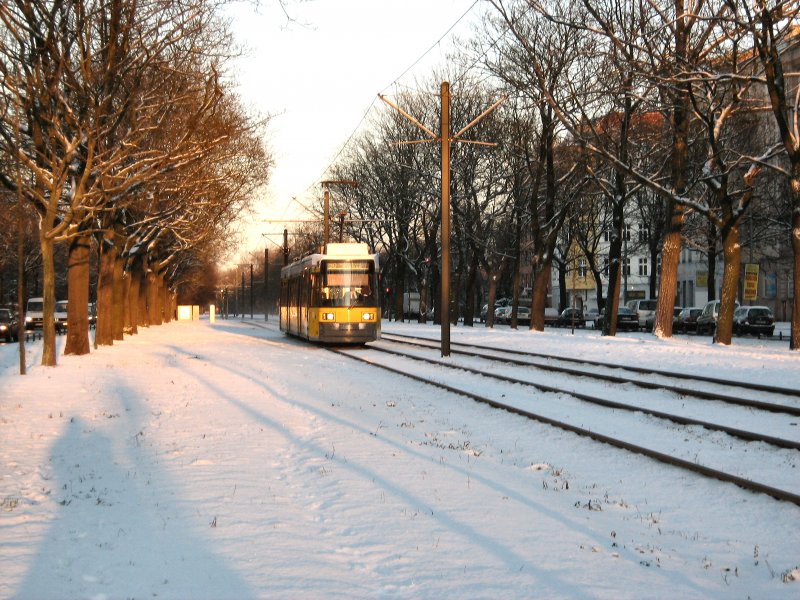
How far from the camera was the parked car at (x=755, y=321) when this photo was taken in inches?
1918

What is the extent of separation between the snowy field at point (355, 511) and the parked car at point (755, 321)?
37.9 m

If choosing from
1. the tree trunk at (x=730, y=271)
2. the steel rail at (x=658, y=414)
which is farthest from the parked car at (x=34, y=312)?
the steel rail at (x=658, y=414)

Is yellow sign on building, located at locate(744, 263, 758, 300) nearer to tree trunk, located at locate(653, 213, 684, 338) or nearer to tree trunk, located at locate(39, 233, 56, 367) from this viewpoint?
tree trunk, located at locate(653, 213, 684, 338)

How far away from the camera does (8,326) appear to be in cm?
4225

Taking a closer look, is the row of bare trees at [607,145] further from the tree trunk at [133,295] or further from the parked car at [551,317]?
the tree trunk at [133,295]

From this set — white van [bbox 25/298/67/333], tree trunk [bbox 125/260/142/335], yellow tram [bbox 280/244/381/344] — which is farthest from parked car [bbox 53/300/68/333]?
yellow tram [bbox 280/244/381/344]

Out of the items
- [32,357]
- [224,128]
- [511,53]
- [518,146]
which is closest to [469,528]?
[224,128]

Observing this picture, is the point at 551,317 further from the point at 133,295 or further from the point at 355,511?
the point at 355,511

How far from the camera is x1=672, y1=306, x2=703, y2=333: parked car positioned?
5562 centimetres

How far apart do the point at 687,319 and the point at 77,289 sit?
39.8 m

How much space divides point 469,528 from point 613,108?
3133 centimetres

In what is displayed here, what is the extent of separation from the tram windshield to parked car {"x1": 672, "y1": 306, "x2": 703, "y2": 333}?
30138 millimetres

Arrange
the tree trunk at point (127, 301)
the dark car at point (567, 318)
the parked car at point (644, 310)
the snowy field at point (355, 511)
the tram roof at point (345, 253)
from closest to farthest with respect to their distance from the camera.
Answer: the snowy field at point (355, 511), the tram roof at point (345, 253), the tree trunk at point (127, 301), the parked car at point (644, 310), the dark car at point (567, 318)

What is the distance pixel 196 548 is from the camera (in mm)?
6344
